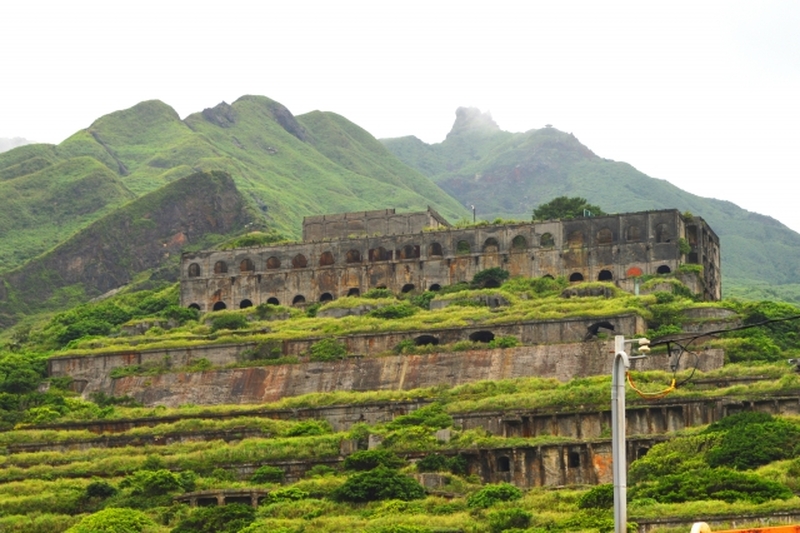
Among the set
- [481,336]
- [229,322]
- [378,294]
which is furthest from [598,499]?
[378,294]

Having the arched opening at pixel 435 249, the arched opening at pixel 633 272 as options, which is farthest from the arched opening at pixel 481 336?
the arched opening at pixel 435 249

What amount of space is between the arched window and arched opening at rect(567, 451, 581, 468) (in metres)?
38.8

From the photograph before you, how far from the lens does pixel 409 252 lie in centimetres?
9306

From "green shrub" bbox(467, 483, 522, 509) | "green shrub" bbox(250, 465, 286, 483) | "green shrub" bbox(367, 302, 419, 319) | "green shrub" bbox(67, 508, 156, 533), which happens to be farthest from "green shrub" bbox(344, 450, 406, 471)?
"green shrub" bbox(367, 302, 419, 319)

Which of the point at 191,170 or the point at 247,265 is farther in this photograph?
the point at 191,170

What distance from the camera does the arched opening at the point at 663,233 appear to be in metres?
87.0

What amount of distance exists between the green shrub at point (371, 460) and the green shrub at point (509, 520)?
28.5 feet

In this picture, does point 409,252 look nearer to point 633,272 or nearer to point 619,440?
point 633,272

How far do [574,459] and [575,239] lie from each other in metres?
31.7

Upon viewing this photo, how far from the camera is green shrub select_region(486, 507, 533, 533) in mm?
50281

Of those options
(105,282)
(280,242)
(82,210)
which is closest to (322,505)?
(280,242)

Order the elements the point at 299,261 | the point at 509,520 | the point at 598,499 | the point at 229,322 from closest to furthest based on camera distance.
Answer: the point at 509,520, the point at 598,499, the point at 229,322, the point at 299,261

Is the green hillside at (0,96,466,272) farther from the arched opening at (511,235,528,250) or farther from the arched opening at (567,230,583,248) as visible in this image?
the arched opening at (567,230,583,248)

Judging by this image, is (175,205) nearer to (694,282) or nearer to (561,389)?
(694,282)
